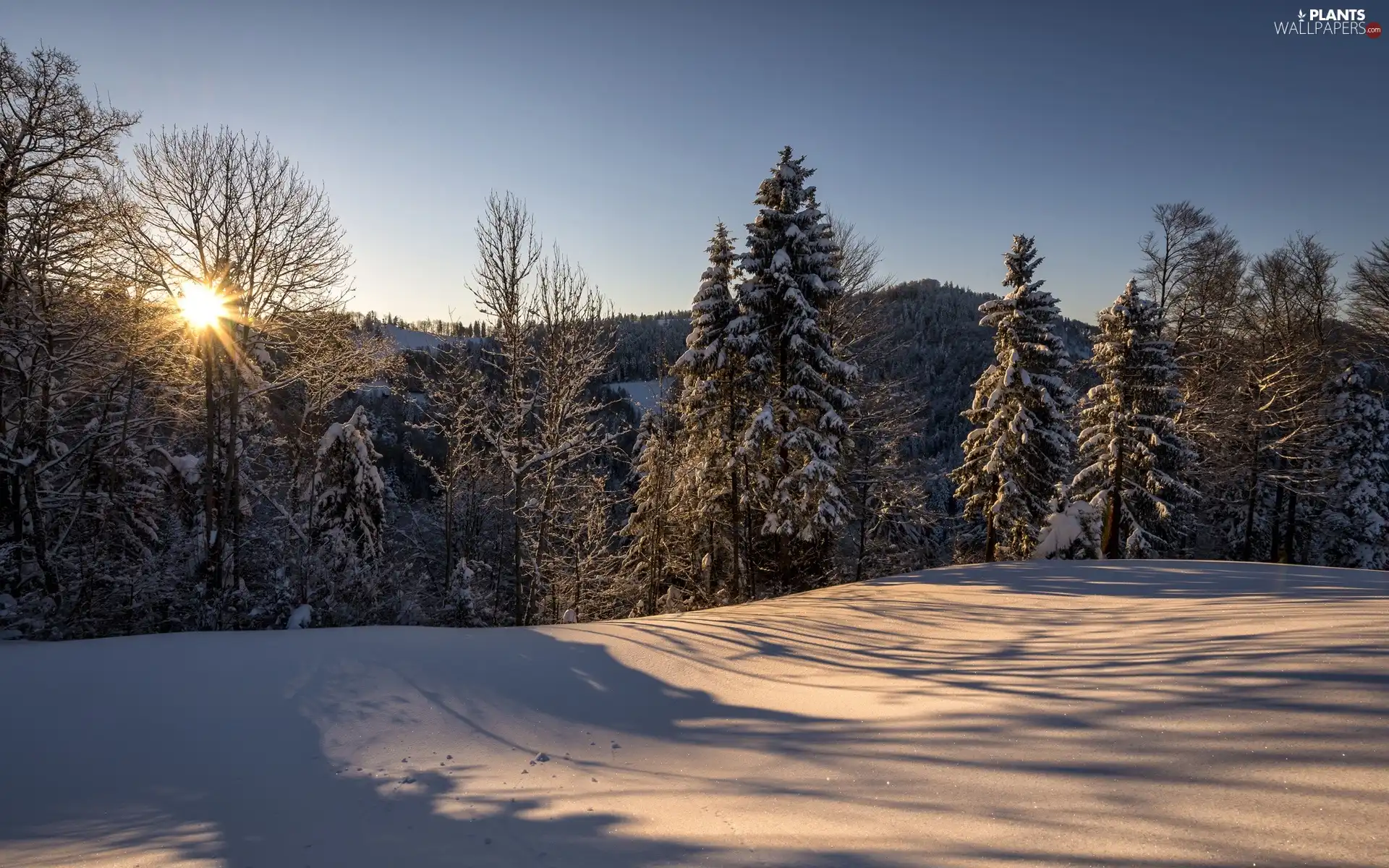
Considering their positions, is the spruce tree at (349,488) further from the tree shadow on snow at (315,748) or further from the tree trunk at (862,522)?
the tree trunk at (862,522)

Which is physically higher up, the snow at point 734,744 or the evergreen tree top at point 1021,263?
the evergreen tree top at point 1021,263

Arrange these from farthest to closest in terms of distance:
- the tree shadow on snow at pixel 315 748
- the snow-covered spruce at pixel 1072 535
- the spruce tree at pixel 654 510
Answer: the spruce tree at pixel 654 510 < the snow-covered spruce at pixel 1072 535 < the tree shadow on snow at pixel 315 748

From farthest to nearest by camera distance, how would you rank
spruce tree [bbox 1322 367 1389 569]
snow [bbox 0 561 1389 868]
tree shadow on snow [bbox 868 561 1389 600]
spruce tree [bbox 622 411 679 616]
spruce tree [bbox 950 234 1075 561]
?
1. spruce tree [bbox 1322 367 1389 569]
2. spruce tree [bbox 622 411 679 616]
3. spruce tree [bbox 950 234 1075 561]
4. tree shadow on snow [bbox 868 561 1389 600]
5. snow [bbox 0 561 1389 868]

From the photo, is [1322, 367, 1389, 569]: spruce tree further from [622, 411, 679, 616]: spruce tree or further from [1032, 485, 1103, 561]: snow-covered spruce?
[622, 411, 679, 616]: spruce tree

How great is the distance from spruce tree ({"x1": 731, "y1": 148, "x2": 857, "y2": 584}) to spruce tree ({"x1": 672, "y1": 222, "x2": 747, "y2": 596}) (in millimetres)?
621

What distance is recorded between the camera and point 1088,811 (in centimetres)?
297

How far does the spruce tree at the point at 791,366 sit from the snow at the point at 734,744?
7.26 metres

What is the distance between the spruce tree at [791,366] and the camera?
50.0ft

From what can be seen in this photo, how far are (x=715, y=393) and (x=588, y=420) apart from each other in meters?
3.45

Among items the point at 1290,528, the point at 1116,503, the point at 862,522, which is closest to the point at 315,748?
the point at 862,522

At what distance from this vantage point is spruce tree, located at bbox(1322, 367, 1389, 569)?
21.7 meters

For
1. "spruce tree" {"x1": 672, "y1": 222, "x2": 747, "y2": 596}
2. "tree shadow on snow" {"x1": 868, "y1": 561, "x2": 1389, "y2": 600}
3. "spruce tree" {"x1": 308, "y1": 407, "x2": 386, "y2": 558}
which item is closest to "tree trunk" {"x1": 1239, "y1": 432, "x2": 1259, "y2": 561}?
"tree shadow on snow" {"x1": 868, "y1": 561, "x2": 1389, "y2": 600}

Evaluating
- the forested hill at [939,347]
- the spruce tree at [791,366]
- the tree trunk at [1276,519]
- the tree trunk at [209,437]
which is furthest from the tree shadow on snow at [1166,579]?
the forested hill at [939,347]

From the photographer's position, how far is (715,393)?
16344 millimetres
